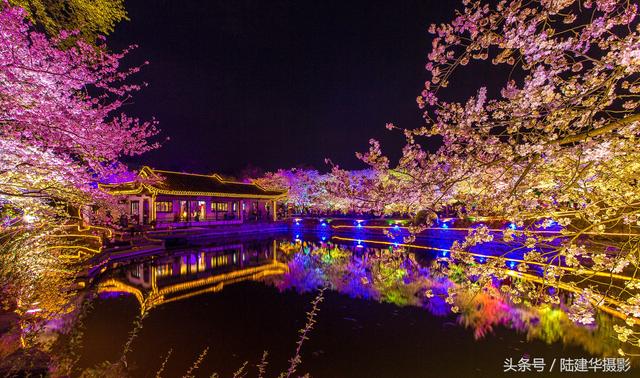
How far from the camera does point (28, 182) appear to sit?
657cm

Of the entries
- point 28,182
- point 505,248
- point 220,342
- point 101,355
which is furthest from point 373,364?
point 505,248

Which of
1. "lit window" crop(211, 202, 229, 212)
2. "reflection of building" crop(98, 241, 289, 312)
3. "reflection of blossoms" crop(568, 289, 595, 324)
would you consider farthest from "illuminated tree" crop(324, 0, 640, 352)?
"lit window" crop(211, 202, 229, 212)

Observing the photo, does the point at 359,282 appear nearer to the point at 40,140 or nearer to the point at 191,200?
the point at 40,140

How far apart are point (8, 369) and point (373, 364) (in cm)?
477

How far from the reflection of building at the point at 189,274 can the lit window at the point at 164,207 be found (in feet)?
33.4

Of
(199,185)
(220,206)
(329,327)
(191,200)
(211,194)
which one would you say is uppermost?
(199,185)

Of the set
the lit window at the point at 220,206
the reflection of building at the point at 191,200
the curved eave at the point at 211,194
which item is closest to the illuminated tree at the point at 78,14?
the reflection of building at the point at 191,200

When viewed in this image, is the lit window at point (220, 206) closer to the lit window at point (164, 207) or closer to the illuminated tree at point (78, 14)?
the lit window at point (164, 207)

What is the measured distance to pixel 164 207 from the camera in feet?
86.2

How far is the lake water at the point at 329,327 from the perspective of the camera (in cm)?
563

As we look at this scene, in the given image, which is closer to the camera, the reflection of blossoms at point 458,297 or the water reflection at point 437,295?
the reflection of blossoms at point 458,297

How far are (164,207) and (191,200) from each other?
7.47 feet

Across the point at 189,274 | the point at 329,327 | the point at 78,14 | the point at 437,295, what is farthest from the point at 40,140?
the point at 437,295

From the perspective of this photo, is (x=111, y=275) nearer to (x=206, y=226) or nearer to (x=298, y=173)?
(x=206, y=226)
